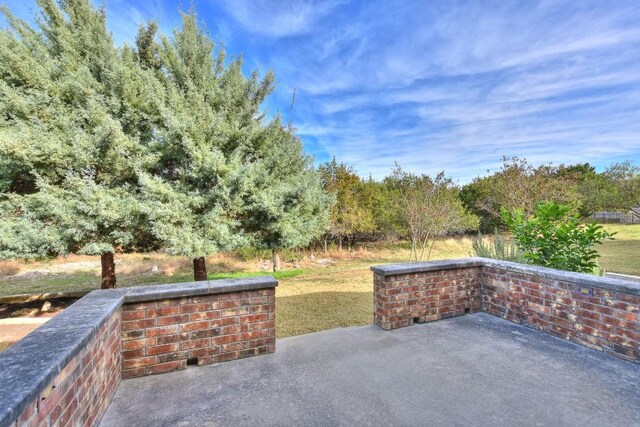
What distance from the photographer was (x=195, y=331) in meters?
2.70

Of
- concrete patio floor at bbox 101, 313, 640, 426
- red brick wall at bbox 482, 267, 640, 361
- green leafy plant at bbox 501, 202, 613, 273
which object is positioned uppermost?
green leafy plant at bbox 501, 202, 613, 273

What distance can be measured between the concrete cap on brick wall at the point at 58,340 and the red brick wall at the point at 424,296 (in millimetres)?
1600

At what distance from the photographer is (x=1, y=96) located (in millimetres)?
5773

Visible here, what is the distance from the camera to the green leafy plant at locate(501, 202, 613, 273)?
406 cm

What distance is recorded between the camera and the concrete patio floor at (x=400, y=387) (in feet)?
6.38

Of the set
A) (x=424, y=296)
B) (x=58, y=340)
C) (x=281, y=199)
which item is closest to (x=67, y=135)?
(x=281, y=199)

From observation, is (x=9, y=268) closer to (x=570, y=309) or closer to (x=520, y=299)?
(x=520, y=299)

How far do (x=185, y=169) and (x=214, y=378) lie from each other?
16.9 feet

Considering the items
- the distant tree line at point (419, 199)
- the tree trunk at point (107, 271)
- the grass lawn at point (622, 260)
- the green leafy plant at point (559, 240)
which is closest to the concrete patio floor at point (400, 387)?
the green leafy plant at point (559, 240)

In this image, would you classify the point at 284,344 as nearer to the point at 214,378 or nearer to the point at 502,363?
the point at 214,378

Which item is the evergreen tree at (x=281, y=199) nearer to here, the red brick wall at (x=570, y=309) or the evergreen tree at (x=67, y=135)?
the evergreen tree at (x=67, y=135)

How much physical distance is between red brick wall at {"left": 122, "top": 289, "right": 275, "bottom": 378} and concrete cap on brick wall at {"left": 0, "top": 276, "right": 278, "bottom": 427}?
98 millimetres

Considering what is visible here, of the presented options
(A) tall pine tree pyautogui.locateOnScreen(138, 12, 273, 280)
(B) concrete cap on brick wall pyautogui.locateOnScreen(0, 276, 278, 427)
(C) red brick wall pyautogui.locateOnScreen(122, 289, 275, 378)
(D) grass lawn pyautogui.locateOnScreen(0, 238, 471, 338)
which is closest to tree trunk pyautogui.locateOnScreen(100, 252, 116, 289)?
(A) tall pine tree pyautogui.locateOnScreen(138, 12, 273, 280)

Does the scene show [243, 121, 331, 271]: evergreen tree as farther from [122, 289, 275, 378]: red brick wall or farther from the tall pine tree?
[122, 289, 275, 378]: red brick wall
